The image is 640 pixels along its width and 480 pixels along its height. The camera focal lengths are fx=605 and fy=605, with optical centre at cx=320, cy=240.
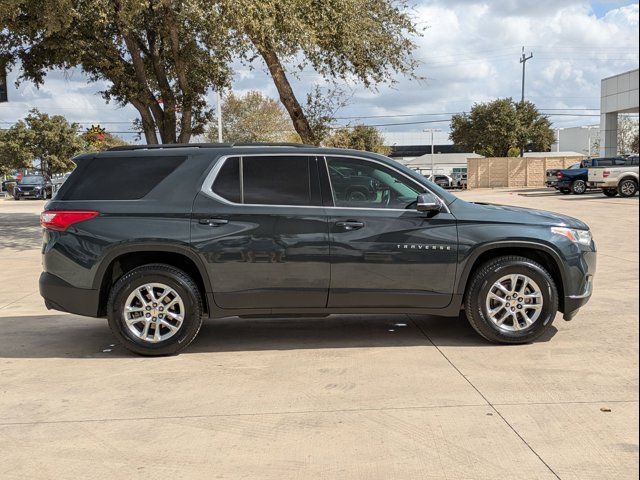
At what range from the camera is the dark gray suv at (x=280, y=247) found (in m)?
5.43

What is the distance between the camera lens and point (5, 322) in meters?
7.00

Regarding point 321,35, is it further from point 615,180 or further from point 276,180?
point 615,180

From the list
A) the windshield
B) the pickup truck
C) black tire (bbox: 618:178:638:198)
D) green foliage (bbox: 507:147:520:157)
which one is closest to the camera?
the pickup truck

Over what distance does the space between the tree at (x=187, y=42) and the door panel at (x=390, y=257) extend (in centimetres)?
686

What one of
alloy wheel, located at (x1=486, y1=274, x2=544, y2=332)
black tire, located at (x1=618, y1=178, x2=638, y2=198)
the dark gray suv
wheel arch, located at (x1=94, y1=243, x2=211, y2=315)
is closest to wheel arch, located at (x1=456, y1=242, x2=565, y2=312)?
the dark gray suv

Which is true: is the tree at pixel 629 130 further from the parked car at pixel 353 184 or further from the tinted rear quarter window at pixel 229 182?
the tinted rear quarter window at pixel 229 182

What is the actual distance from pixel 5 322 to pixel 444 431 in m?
5.43

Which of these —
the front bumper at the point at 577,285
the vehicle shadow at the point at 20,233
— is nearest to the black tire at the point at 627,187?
the vehicle shadow at the point at 20,233

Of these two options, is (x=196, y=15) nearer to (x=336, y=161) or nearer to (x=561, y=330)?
(x=336, y=161)

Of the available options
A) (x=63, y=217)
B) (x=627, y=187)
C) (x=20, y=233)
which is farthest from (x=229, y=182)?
(x=627, y=187)

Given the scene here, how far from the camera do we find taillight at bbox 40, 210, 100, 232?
5461 mm

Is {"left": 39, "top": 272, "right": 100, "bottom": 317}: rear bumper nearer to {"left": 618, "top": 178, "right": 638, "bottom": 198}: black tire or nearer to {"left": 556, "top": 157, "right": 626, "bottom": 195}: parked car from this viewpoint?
{"left": 618, "top": 178, "right": 638, "bottom": 198}: black tire

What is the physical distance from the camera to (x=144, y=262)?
5660mm

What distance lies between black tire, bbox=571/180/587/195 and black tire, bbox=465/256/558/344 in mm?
29830
